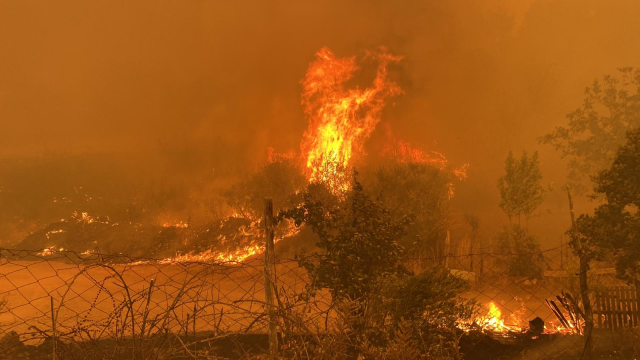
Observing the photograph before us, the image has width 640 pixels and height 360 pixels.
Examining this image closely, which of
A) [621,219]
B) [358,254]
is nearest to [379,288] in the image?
[358,254]

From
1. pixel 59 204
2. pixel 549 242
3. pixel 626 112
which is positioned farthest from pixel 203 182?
pixel 626 112


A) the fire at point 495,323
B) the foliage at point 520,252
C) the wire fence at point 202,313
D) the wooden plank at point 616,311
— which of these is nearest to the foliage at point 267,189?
the wire fence at point 202,313

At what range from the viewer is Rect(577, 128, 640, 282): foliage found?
630 centimetres

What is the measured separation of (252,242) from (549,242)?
1570cm

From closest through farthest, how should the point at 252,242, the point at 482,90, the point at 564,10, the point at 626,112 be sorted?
the point at 252,242 → the point at 626,112 → the point at 482,90 → the point at 564,10

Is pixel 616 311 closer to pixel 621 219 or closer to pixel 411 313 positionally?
pixel 621 219

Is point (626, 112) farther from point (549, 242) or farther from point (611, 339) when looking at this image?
point (611, 339)

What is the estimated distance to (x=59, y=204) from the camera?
90.7 ft

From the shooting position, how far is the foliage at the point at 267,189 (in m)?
21.4

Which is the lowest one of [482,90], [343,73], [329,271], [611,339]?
[611,339]

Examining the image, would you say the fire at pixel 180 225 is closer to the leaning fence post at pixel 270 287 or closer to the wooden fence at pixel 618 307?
the leaning fence post at pixel 270 287

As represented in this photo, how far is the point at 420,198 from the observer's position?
17.7 meters

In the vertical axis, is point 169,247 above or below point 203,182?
below

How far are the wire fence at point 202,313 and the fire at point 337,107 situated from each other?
13.3 metres
